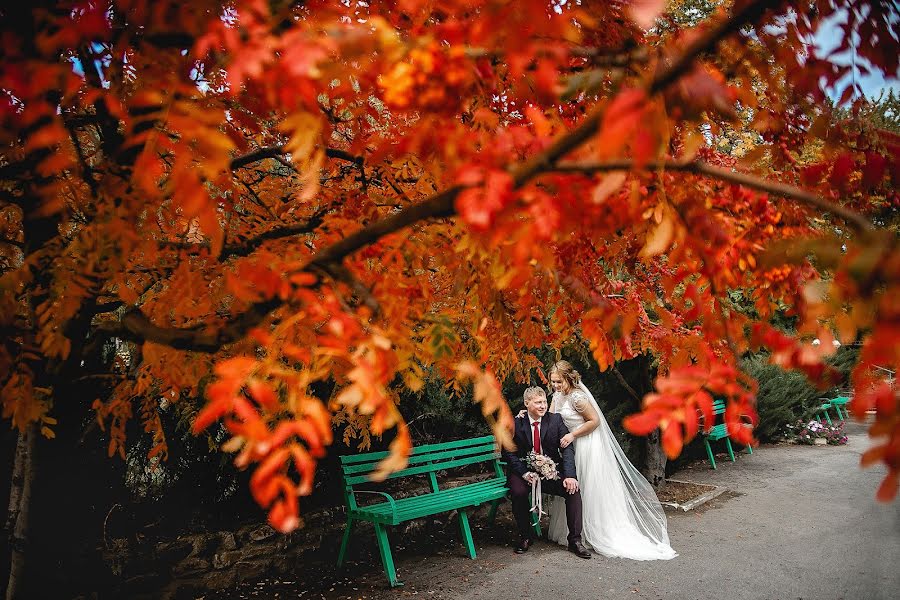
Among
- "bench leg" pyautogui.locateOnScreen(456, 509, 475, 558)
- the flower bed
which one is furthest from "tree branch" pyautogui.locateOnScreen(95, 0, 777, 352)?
the flower bed

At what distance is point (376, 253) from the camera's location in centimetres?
247

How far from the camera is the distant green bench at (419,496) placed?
175 inches

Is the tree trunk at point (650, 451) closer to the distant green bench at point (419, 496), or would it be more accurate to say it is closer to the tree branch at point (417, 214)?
the distant green bench at point (419, 496)

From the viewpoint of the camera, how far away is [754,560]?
185 inches

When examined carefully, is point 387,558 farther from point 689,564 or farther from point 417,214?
point 417,214

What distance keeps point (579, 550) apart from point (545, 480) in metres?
0.71

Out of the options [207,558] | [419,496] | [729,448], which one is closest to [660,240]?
[419,496]

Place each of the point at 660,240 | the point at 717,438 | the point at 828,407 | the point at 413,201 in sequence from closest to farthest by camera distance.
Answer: the point at 660,240
the point at 413,201
the point at 717,438
the point at 828,407

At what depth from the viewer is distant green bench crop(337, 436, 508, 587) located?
443cm

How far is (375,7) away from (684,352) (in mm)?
2789

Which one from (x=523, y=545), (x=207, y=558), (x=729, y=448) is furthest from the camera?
(x=729, y=448)

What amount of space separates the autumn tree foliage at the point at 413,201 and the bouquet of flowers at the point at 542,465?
2203 millimetres

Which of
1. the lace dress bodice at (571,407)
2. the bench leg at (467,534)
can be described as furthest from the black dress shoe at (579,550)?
the lace dress bodice at (571,407)

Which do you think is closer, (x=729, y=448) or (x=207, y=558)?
(x=207, y=558)
